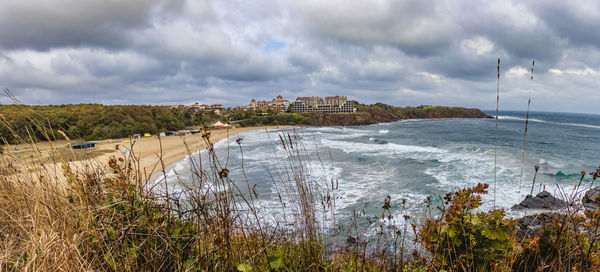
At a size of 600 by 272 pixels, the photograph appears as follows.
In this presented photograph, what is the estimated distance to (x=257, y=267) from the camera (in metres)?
1.82

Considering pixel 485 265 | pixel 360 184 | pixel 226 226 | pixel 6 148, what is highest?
pixel 6 148

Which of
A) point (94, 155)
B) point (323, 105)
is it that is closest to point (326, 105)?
point (323, 105)

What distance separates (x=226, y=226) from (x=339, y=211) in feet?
24.3

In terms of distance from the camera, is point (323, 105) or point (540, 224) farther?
point (323, 105)

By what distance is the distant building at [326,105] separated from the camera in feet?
296

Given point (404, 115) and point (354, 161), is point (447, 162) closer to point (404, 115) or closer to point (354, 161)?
point (354, 161)

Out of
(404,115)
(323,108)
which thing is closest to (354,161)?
(323,108)

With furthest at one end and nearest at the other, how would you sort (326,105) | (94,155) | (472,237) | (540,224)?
(326,105) < (540,224) < (94,155) < (472,237)

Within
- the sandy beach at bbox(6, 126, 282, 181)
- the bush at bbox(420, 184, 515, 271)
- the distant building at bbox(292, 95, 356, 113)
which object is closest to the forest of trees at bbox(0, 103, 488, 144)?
the sandy beach at bbox(6, 126, 282, 181)

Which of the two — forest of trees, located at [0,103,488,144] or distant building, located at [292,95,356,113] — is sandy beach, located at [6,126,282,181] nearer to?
forest of trees, located at [0,103,488,144]

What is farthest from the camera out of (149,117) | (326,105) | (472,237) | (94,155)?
(326,105)

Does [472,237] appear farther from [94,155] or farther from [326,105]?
[326,105]

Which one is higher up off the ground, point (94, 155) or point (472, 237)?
point (94, 155)

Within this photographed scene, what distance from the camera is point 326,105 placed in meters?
93.0
